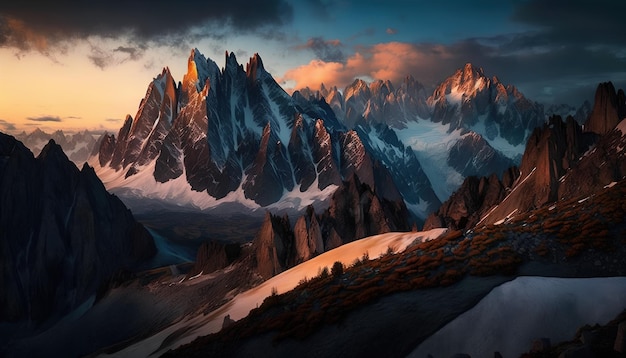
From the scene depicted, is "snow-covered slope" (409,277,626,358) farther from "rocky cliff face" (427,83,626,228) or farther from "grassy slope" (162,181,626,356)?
"rocky cliff face" (427,83,626,228)

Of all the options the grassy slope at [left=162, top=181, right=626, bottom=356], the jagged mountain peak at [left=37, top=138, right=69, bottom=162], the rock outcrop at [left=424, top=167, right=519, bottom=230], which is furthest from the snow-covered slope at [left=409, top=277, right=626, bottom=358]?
the jagged mountain peak at [left=37, top=138, right=69, bottom=162]

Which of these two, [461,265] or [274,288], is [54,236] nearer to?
[274,288]

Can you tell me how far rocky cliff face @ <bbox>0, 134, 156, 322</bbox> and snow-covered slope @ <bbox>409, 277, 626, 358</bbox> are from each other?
379 ft

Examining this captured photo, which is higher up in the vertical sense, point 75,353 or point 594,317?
point 594,317

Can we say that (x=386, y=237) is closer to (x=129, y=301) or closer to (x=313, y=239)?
(x=313, y=239)

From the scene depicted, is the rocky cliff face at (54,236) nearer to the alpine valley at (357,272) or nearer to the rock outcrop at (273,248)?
the alpine valley at (357,272)

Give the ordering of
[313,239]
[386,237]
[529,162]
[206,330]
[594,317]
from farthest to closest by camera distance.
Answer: [313,239] → [529,162] → [386,237] → [206,330] → [594,317]

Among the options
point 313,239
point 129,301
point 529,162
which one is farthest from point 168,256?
point 529,162

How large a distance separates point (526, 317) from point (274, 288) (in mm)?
27790

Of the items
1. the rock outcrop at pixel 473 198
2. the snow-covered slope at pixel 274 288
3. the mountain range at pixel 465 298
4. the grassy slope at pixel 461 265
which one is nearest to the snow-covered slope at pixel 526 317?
the mountain range at pixel 465 298

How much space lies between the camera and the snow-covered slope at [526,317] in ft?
70.7

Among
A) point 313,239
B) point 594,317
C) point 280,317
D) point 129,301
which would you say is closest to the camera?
point 594,317

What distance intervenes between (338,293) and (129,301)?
244 ft

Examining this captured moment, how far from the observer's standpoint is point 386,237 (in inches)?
2195
